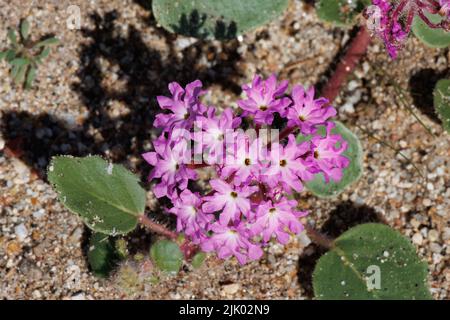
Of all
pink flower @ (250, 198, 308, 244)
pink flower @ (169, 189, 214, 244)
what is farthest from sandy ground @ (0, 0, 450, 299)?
pink flower @ (250, 198, 308, 244)

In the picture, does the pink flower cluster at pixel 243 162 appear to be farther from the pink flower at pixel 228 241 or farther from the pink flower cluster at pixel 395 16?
the pink flower cluster at pixel 395 16

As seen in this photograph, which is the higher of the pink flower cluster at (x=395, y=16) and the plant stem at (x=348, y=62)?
the pink flower cluster at (x=395, y=16)

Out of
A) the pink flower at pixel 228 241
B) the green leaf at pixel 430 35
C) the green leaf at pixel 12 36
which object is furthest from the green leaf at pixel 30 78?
the green leaf at pixel 430 35

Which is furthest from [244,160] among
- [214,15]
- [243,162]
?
[214,15]

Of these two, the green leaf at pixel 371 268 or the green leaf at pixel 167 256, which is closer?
the green leaf at pixel 167 256

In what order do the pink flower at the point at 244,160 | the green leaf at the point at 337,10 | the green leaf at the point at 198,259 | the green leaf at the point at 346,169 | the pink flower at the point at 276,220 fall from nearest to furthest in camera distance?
the pink flower at the point at 244,160
the pink flower at the point at 276,220
the green leaf at the point at 198,259
the green leaf at the point at 346,169
the green leaf at the point at 337,10

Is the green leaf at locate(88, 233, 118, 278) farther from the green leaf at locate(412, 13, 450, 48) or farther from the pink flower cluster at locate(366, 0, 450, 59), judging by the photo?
the green leaf at locate(412, 13, 450, 48)

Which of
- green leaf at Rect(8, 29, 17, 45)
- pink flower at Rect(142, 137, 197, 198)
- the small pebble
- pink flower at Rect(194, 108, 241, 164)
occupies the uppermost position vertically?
green leaf at Rect(8, 29, 17, 45)
